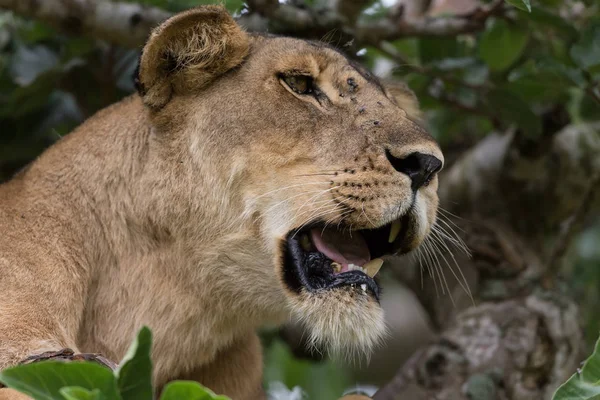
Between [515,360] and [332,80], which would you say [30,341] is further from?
[515,360]

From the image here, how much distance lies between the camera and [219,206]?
3.71 metres

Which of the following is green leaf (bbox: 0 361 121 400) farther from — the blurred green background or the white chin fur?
the blurred green background

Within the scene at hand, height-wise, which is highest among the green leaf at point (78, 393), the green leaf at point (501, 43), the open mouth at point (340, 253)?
the green leaf at point (78, 393)

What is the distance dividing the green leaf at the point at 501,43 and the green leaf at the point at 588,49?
512 mm

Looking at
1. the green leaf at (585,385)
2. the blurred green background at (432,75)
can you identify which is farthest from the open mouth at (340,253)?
the blurred green background at (432,75)

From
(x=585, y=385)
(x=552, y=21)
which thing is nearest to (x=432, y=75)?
(x=552, y=21)

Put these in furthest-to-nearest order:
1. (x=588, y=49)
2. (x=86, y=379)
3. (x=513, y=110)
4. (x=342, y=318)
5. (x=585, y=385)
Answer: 1. (x=513, y=110)
2. (x=588, y=49)
3. (x=342, y=318)
4. (x=585, y=385)
5. (x=86, y=379)

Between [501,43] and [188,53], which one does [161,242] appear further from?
[501,43]

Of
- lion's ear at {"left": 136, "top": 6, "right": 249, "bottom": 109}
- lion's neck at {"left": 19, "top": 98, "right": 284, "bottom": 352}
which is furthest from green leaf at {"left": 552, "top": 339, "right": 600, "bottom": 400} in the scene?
lion's ear at {"left": 136, "top": 6, "right": 249, "bottom": 109}

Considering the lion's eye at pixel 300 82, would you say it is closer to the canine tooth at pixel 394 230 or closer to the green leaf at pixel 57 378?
the canine tooth at pixel 394 230

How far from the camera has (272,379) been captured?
638 cm

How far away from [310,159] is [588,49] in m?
1.89

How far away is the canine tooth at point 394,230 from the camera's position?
11.6 ft

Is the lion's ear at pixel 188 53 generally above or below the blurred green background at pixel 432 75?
above
